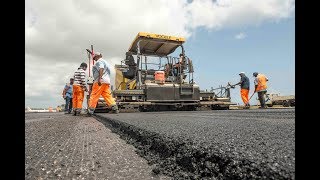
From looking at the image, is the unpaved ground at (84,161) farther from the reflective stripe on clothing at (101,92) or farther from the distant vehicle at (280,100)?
the distant vehicle at (280,100)

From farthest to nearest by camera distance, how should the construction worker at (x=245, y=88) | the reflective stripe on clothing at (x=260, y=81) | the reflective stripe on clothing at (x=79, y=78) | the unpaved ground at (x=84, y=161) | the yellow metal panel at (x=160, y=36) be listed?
A: the construction worker at (x=245, y=88), the reflective stripe on clothing at (x=260, y=81), the yellow metal panel at (x=160, y=36), the reflective stripe on clothing at (x=79, y=78), the unpaved ground at (x=84, y=161)

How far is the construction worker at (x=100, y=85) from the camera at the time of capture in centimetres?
771

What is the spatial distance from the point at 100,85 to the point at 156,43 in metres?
4.21

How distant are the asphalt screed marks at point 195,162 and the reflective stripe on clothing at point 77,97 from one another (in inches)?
268

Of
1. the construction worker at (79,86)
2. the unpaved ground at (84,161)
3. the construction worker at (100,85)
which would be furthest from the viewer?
the construction worker at (79,86)

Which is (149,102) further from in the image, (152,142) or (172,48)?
(152,142)

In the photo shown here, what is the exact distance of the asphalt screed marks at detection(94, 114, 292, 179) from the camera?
120 centimetres

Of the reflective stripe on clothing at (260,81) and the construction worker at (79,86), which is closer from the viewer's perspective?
the construction worker at (79,86)

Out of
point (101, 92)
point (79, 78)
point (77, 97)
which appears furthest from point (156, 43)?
point (101, 92)

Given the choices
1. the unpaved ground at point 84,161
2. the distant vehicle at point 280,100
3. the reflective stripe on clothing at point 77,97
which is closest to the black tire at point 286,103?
the distant vehicle at point 280,100

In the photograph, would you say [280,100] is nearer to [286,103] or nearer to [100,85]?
[286,103]

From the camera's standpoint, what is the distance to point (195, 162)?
163 centimetres
